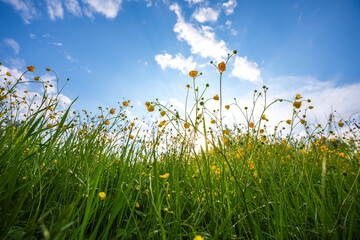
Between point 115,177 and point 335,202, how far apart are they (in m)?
2.09

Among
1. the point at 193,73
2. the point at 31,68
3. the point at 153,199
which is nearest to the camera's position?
the point at 153,199

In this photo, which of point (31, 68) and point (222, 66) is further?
point (31, 68)

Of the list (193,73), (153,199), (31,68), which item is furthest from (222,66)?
(31,68)

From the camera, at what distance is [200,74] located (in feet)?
5.48

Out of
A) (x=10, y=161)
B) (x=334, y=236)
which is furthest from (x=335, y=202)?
(x=10, y=161)

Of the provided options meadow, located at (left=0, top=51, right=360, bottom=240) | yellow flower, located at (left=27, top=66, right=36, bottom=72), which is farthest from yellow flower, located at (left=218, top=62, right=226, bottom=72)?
yellow flower, located at (left=27, top=66, right=36, bottom=72)

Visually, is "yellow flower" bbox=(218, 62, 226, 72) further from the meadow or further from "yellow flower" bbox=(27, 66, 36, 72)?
"yellow flower" bbox=(27, 66, 36, 72)

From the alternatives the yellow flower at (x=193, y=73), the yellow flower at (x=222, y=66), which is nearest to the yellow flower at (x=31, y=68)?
the yellow flower at (x=193, y=73)

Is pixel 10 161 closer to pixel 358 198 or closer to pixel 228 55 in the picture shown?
pixel 228 55

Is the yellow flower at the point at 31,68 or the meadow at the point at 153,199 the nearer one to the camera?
the meadow at the point at 153,199

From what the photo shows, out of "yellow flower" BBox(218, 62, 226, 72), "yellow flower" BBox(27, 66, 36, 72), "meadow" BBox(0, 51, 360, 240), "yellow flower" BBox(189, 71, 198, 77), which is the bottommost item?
"meadow" BBox(0, 51, 360, 240)

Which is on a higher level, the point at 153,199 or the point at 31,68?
the point at 31,68

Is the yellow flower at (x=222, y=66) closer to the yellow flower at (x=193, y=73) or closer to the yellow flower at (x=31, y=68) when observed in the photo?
the yellow flower at (x=193, y=73)

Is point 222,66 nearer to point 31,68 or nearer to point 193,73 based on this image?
point 193,73
